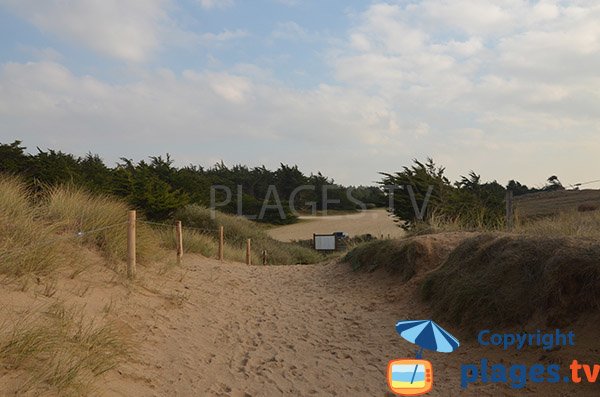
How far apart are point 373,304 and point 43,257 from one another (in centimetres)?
562

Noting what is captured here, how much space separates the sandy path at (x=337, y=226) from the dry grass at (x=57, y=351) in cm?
3478

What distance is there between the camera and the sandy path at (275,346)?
4.57 metres

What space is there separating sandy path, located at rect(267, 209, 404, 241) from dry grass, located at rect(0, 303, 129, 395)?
114 feet

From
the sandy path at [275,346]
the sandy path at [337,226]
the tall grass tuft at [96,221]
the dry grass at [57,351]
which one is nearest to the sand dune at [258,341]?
the sandy path at [275,346]

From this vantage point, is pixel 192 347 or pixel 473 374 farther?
pixel 192 347

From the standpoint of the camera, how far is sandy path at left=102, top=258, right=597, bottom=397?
4566 mm

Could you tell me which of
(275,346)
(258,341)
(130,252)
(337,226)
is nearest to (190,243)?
(130,252)

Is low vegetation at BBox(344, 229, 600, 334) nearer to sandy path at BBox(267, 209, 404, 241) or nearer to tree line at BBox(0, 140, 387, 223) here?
tree line at BBox(0, 140, 387, 223)

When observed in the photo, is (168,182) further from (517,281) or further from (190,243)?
(517,281)

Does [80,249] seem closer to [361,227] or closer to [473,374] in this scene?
[473,374]

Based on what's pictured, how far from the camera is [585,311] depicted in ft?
16.4

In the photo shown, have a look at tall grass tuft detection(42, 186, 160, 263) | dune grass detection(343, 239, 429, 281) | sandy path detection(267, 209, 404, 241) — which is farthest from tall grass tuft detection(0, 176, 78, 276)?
sandy path detection(267, 209, 404, 241)

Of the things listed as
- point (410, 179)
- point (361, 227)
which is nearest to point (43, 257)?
point (410, 179)

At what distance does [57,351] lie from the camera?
3.82m
